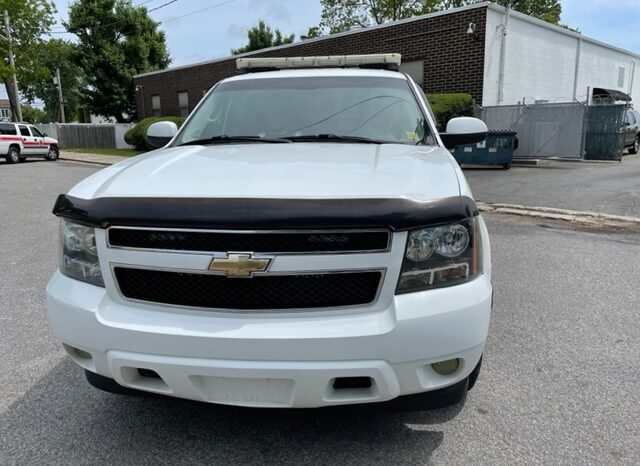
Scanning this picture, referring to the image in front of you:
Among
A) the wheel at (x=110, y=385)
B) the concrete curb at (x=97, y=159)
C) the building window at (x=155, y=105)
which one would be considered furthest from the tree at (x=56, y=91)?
the wheel at (x=110, y=385)

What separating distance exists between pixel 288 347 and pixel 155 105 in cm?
2944

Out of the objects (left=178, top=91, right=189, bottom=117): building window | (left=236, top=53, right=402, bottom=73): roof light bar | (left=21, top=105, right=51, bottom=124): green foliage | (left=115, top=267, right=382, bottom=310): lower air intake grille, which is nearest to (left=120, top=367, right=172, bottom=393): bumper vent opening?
(left=115, top=267, right=382, bottom=310): lower air intake grille

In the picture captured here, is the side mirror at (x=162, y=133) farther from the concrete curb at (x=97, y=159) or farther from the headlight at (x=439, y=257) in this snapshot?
the concrete curb at (x=97, y=159)

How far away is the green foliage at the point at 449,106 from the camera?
1384cm

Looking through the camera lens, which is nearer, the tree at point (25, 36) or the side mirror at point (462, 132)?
the side mirror at point (462, 132)

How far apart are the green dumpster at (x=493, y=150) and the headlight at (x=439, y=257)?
1211 cm

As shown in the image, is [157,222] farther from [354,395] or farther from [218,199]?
[354,395]

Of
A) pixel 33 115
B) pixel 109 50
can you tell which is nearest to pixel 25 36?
pixel 109 50

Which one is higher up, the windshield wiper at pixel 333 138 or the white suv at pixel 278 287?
the windshield wiper at pixel 333 138

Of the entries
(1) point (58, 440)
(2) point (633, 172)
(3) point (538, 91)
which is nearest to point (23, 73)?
(3) point (538, 91)

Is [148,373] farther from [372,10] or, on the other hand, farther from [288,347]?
[372,10]

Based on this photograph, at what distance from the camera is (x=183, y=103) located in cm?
2638

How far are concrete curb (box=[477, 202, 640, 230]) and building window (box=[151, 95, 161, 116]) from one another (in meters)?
23.9

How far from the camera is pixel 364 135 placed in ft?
10.5
